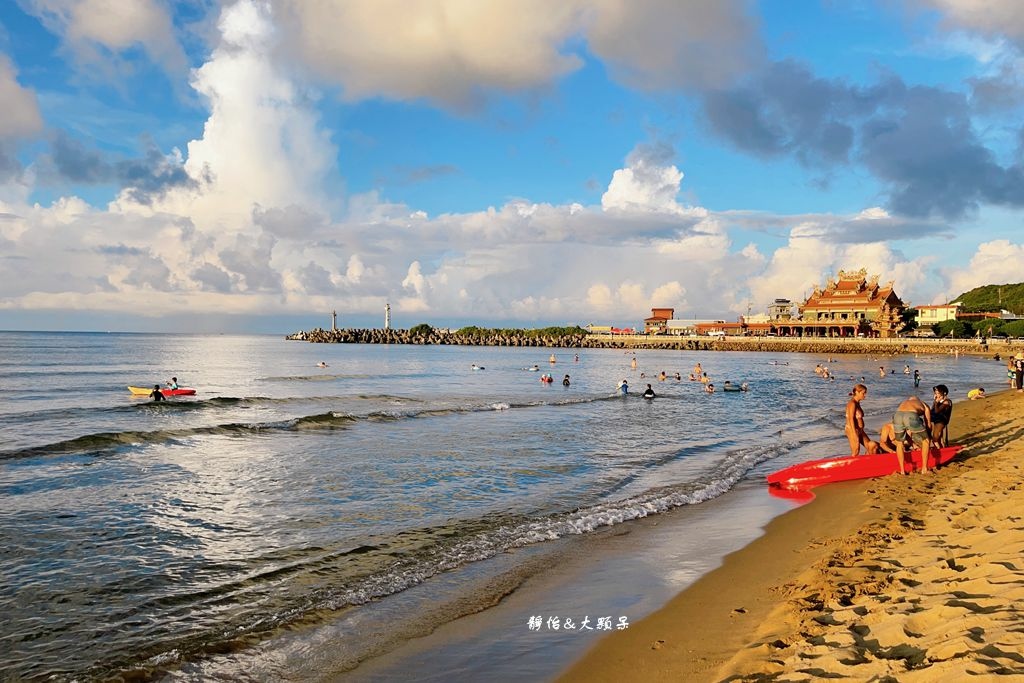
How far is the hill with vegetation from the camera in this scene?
166000mm

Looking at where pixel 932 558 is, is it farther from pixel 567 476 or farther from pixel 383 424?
pixel 383 424

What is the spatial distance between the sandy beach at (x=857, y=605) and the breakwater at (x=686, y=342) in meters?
81.0

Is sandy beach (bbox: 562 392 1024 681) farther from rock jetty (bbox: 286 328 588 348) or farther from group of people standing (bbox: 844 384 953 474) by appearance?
rock jetty (bbox: 286 328 588 348)

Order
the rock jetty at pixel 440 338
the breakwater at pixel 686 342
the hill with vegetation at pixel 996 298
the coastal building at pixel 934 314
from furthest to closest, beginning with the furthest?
the hill with vegetation at pixel 996 298
the rock jetty at pixel 440 338
the coastal building at pixel 934 314
the breakwater at pixel 686 342

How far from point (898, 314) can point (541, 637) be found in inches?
4845

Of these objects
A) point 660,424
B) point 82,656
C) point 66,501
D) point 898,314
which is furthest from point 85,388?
point 898,314

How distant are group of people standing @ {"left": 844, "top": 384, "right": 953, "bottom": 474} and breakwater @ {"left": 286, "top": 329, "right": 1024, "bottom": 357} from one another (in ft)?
240

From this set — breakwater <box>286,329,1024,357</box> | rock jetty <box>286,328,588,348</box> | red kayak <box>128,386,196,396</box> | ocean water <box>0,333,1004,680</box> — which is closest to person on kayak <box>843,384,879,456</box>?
ocean water <box>0,333,1004,680</box>

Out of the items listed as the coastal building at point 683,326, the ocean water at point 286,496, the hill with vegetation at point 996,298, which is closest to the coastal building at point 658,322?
the coastal building at point 683,326

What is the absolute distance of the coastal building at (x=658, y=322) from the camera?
149262 millimetres

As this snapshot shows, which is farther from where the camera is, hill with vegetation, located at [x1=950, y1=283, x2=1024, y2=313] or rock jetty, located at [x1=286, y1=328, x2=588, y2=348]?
hill with vegetation, located at [x1=950, y1=283, x2=1024, y2=313]

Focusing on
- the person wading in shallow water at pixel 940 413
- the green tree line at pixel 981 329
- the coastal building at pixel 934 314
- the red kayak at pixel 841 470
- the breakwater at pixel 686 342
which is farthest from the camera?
the coastal building at pixel 934 314

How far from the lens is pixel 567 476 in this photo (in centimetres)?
1509

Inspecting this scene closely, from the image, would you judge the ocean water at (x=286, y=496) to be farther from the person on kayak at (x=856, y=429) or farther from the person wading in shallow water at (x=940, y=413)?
the person wading in shallow water at (x=940, y=413)
